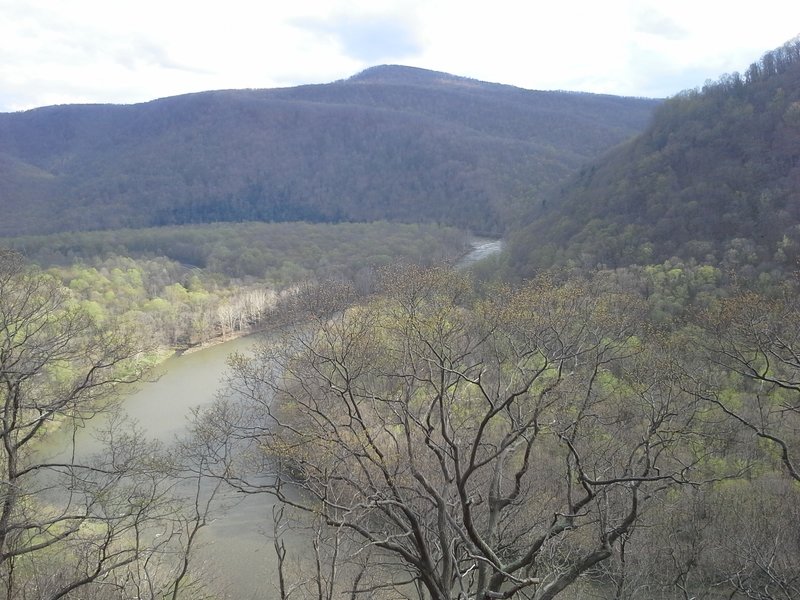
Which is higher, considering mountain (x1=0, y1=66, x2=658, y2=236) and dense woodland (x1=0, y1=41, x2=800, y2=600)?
mountain (x1=0, y1=66, x2=658, y2=236)

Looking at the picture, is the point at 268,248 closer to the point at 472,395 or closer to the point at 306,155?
the point at 472,395

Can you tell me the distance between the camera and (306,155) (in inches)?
5846

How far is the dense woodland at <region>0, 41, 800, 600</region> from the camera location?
8445 mm

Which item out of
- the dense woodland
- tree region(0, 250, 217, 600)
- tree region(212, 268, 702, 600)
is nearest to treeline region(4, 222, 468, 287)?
the dense woodland

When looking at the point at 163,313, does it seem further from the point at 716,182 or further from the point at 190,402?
the point at 716,182

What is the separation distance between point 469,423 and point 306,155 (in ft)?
465

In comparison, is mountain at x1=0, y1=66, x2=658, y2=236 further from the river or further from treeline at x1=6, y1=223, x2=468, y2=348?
the river

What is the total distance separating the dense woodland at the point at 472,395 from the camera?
845 cm

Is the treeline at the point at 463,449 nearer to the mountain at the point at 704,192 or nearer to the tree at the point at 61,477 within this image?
the tree at the point at 61,477

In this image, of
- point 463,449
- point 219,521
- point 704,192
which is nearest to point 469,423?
point 463,449

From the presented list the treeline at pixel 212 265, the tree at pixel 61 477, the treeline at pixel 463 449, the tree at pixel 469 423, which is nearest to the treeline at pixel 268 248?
the treeline at pixel 212 265

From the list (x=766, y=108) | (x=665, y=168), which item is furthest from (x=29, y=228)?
(x=766, y=108)

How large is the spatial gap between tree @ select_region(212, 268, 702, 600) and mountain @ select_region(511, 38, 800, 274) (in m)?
19.8

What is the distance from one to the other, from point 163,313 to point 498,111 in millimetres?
119069
